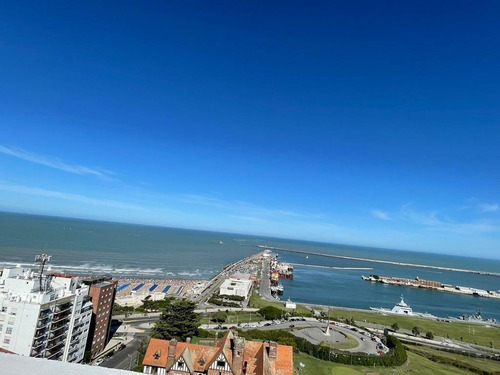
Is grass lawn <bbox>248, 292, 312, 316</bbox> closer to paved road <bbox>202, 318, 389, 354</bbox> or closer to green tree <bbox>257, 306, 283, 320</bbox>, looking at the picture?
green tree <bbox>257, 306, 283, 320</bbox>

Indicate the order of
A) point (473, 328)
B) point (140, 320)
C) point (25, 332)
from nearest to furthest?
point (25, 332)
point (140, 320)
point (473, 328)

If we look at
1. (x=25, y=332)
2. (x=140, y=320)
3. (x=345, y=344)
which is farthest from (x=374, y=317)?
(x=25, y=332)

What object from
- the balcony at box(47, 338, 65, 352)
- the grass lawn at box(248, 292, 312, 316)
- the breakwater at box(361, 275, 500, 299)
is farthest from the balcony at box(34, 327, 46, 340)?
the breakwater at box(361, 275, 500, 299)

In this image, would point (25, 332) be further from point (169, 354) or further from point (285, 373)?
point (285, 373)

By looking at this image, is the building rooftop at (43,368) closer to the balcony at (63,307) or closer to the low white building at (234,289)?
the balcony at (63,307)

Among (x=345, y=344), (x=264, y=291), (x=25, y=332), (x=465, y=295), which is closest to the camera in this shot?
(x=25, y=332)

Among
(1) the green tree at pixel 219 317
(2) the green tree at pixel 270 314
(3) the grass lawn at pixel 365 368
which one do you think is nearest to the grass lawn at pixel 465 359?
(3) the grass lawn at pixel 365 368

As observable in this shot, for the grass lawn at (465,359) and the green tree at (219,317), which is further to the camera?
the green tree at (219,317)
